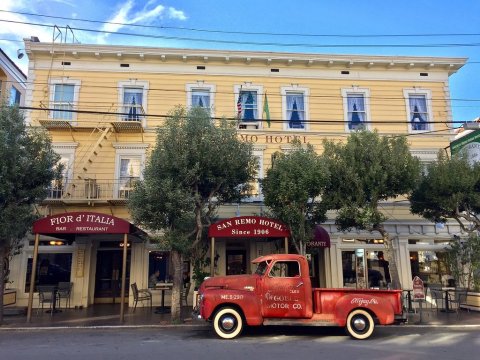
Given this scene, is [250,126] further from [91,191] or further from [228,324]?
[228,324]

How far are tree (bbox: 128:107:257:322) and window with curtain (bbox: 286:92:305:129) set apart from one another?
591 centimetres

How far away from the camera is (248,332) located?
11539mm

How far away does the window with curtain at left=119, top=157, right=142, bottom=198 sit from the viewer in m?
18.5

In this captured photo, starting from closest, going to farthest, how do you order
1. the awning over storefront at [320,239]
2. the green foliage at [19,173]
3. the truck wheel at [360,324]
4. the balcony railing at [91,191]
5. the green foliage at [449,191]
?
the truck wheel at [360,324] < the green foliage at [19,173] < the green foliage at [449,191] < the awning over storefront at [320,239] < the balcony railing at [91,191]

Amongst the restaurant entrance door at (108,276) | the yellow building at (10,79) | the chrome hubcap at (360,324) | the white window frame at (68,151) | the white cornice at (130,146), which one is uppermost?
the yellow building at (10,79)

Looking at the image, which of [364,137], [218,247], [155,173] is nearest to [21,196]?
[155,173]

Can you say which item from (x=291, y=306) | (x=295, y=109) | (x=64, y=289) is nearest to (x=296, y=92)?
(x=295, y=109)

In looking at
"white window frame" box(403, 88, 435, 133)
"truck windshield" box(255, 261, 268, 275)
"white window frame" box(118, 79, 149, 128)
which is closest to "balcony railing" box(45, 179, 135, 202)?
"white window frame" box(118, 79, 149, 128)

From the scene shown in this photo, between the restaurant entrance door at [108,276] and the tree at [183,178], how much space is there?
5974 mm

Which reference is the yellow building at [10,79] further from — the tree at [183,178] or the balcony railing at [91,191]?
the tree at [183,178]

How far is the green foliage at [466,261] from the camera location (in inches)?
630

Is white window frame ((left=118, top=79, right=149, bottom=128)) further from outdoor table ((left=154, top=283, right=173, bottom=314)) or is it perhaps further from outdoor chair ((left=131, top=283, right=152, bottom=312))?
outdoor chair ((left=131, top=283, right=152, bottom=312))

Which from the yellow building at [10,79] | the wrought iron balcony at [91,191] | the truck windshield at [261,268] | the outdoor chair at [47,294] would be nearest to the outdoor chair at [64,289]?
the outdoor chair at [47,294]

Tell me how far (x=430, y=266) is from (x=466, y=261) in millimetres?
2581
